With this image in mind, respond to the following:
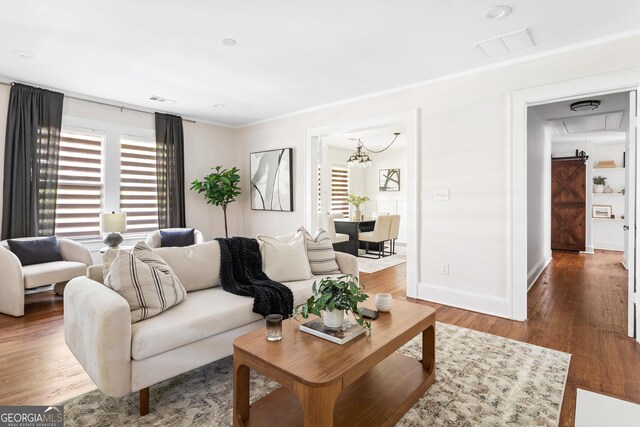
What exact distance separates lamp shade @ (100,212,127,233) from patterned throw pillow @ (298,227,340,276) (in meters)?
2.52

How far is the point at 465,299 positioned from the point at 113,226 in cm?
424

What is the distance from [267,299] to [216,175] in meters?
3.51

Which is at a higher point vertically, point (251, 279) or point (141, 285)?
point (141, 285)

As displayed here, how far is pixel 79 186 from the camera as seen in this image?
15.0 ft

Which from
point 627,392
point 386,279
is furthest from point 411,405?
point 386,279

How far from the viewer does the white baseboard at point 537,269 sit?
183 inches

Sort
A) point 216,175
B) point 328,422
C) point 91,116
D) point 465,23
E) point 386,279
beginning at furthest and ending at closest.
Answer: point 216,175 < point 386,279 < point 91,116 < point 465,23 < point 328,422

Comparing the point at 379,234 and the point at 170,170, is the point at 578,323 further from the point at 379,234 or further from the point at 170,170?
the point at 170,170

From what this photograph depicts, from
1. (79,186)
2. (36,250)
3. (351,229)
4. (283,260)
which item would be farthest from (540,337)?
(79,186)

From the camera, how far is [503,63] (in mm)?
3406

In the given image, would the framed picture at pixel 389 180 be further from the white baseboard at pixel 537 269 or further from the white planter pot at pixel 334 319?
the white planter pot at pixel 334 319

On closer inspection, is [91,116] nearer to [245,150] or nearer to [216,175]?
[216,175]

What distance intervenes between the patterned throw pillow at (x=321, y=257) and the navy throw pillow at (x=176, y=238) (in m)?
2.42

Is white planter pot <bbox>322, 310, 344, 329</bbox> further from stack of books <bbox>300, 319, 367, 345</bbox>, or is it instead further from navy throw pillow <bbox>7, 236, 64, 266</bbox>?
navy throw pillow <bbox>7, 236, 64, 266</bbox>
